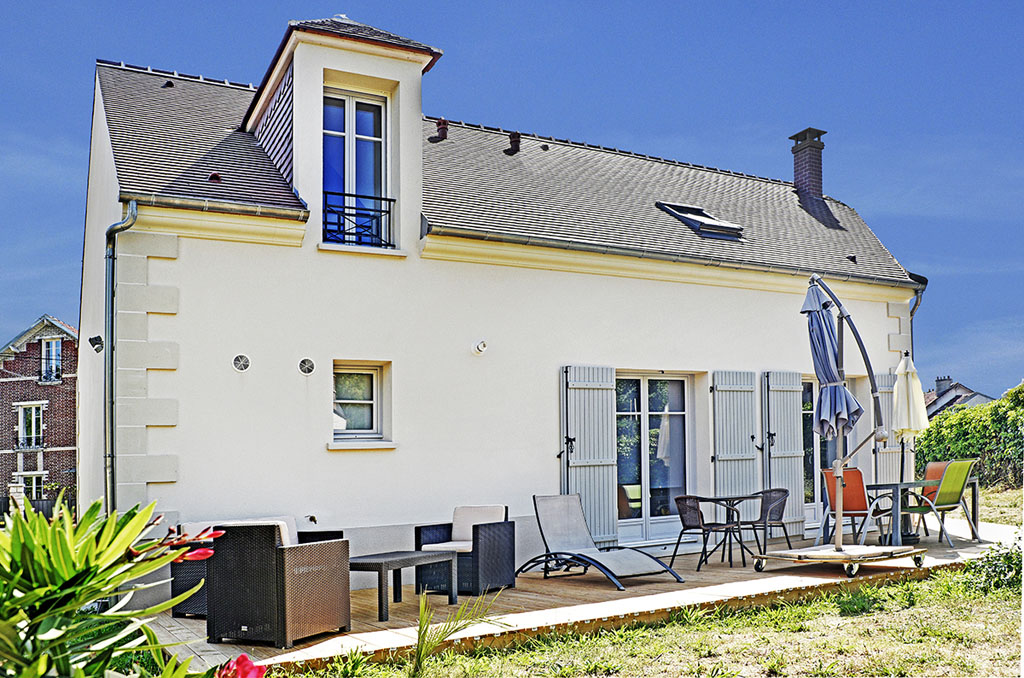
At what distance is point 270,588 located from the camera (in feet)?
19.0

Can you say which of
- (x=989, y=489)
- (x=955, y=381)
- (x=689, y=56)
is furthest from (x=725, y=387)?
(x=955, y=381)

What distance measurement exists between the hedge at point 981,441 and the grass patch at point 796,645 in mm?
10355

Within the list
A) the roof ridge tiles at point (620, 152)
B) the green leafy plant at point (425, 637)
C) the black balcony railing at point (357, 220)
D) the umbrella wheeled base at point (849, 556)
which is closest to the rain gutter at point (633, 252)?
the black balcony railing at point (357, 220)

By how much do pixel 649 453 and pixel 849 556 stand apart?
2.79m

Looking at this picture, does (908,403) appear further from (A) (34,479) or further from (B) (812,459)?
(A) (34,479)

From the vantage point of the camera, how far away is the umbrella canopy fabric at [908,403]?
9.20 meters

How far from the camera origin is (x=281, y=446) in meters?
8.11

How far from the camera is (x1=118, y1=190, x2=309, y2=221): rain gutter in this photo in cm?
757

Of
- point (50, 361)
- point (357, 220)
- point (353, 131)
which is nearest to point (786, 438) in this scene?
point (357, 220)

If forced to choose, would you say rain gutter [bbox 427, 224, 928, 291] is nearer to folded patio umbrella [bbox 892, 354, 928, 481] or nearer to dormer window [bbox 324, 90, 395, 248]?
dormer window [bbox 324, 90, 395, 248]

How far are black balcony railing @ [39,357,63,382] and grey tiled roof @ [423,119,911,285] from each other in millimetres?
37970

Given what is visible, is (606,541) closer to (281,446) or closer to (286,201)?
(281,446)

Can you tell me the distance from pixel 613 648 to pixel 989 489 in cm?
1377

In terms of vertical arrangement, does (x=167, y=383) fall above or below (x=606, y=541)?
above
